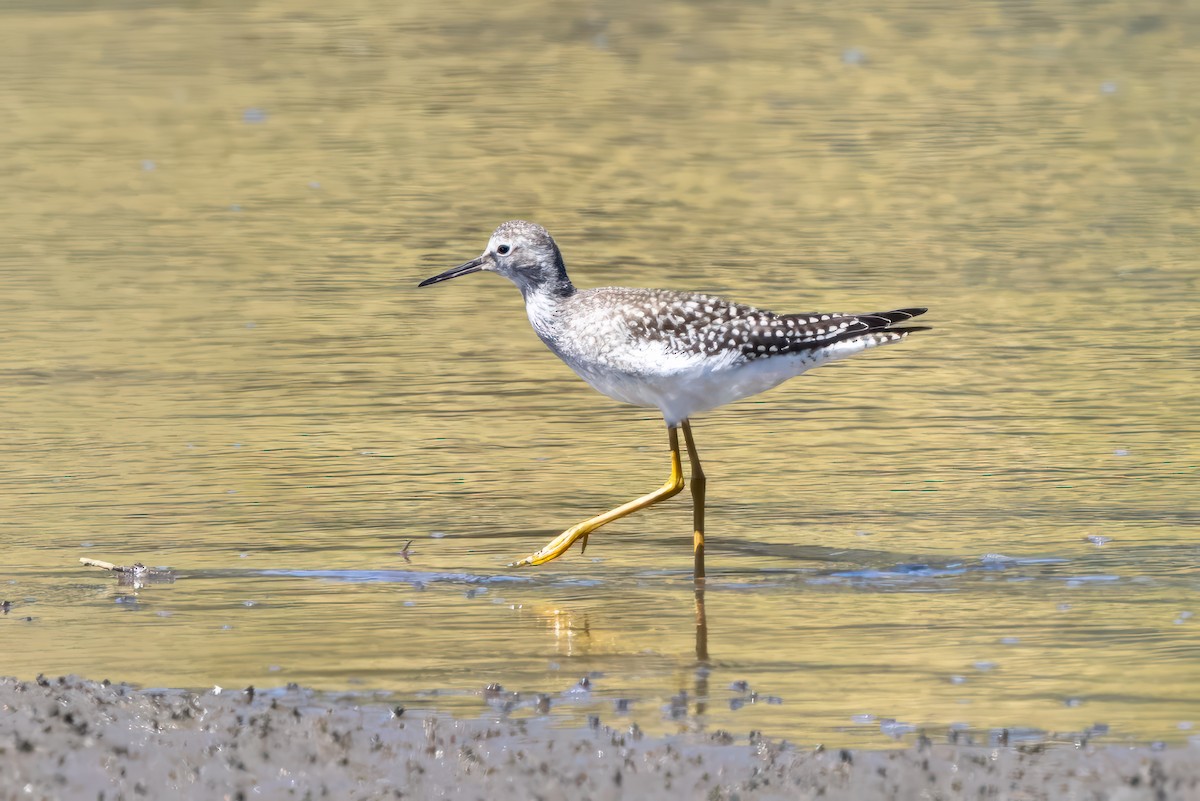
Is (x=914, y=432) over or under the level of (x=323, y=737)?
over

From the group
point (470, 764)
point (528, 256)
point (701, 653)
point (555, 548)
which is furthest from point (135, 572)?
point (470, 764)

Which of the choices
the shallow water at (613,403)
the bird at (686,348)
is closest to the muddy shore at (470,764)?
the shallow water at (613,403)

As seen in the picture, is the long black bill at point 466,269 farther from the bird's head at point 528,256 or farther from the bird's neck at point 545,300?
the bird's neck at point 545,300

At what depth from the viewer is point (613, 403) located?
35.3 ft

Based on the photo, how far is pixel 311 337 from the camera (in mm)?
11969

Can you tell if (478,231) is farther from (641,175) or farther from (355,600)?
(355,600)

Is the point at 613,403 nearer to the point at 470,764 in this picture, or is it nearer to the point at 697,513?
the point at 697,513

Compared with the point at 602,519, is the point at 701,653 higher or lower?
lower

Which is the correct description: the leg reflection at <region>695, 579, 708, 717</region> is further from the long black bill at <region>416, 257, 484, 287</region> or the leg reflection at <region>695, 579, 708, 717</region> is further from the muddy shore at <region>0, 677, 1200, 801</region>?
the long black bill at <region>416, 257, 484, 287</region>

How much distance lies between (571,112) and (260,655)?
13867mm

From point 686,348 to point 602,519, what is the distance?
78cm

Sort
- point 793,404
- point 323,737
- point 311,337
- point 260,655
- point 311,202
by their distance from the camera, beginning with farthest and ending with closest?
point 311,202, point 311,337, point 793,404, point 260,655, point 323,737

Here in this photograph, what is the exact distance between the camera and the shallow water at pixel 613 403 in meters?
6.61

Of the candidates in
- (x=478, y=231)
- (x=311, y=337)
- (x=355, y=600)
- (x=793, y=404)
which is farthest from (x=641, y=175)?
(x=355, y=600)
